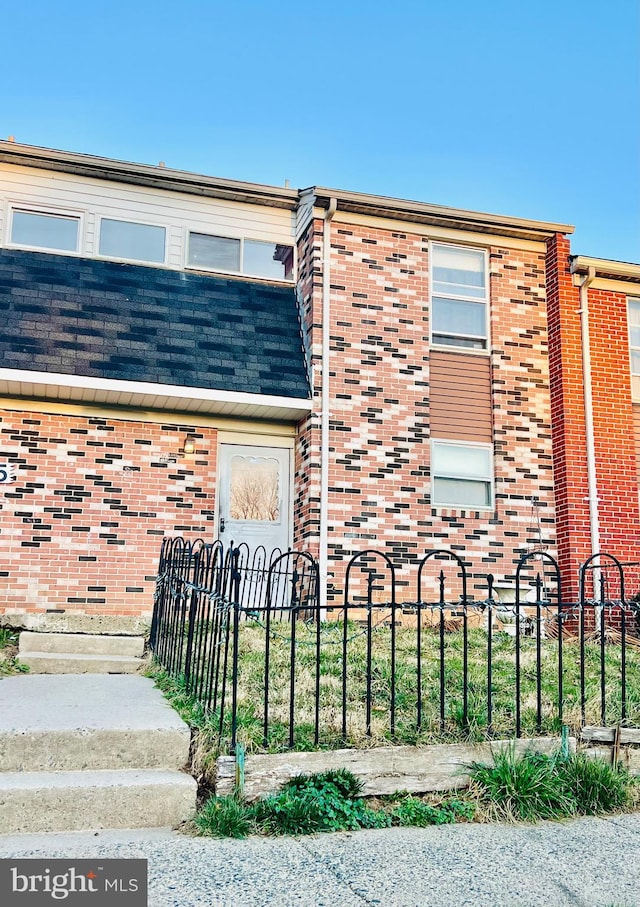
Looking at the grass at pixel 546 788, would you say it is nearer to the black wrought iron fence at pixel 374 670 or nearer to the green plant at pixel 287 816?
the black wrought iron fence at pixel 374 670

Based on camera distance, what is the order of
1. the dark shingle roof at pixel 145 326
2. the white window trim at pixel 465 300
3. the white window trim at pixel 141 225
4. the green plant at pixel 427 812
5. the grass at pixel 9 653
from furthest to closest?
1. the white window trim at pixel 465 300
2. the white window trim at pixel 141 225
3. the dark shingle roof at pixel 145 326
4. the grass at pixel 9 653
5. the green plant at pixel 427 812

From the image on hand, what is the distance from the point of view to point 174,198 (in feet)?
37.3

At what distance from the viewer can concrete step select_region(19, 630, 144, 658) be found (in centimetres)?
789

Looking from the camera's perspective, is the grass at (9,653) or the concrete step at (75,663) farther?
the concrete step at (75,663)

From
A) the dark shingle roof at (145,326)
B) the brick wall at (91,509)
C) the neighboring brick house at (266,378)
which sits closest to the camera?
the brick wall at (91,509)

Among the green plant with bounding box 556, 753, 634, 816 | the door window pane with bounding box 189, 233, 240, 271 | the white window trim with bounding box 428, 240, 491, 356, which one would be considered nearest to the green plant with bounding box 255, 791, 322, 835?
the green plant with bounding box 556, 753, 634, 816

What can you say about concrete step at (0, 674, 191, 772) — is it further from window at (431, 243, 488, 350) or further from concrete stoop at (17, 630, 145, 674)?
window at (431, 243, 488, 350)

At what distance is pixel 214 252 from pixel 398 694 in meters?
7.65

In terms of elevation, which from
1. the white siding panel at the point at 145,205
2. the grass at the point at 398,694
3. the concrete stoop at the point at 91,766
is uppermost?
the white siding panel at the point at 145,205

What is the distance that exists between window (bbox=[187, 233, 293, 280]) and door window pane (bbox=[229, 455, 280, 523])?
2.65 m

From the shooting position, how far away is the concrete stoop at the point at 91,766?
3877 mm

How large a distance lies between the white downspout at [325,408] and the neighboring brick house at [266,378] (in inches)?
1.1

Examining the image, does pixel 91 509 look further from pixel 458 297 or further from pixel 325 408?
pixel 458 297

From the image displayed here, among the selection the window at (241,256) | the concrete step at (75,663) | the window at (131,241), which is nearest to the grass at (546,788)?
the concrete step at (75,663)
